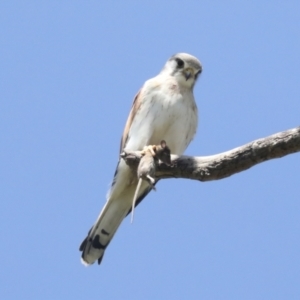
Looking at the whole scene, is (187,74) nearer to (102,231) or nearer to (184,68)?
(184,68)

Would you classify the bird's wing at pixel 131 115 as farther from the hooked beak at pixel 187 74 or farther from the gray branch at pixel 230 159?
the gray branch at pixel 230 159

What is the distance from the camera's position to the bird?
231 inches

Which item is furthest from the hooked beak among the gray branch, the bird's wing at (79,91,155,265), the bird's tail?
the gray branch

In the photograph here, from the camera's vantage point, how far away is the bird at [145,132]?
5.88 meters

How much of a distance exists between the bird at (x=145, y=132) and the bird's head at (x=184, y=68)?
0.01m

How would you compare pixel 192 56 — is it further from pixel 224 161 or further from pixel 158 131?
pixel 224 161

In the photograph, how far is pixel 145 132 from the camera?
5.86 metres

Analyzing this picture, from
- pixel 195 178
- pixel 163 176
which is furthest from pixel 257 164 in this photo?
pixel 163 176

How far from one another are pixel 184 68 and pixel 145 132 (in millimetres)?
839

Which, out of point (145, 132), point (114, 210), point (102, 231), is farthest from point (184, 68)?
point (102, 231)

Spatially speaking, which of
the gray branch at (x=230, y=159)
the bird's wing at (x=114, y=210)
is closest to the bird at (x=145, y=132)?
Result: the bird's wing at (x=114, y=210)

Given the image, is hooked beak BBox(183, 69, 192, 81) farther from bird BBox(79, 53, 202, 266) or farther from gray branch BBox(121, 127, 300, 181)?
gray branch BBox(121, 127, 300, 181)

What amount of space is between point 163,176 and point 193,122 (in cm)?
104

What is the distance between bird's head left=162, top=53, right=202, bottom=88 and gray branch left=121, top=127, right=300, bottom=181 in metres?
1.32
